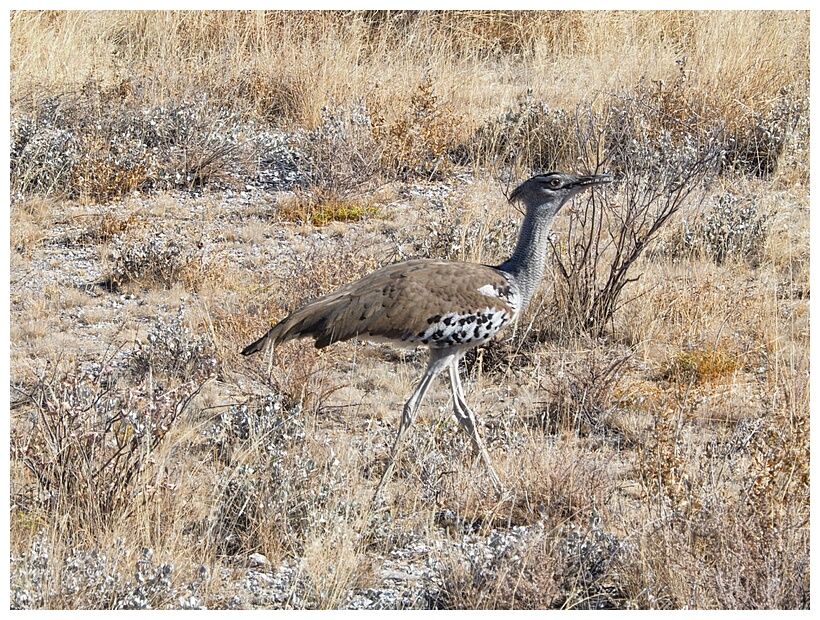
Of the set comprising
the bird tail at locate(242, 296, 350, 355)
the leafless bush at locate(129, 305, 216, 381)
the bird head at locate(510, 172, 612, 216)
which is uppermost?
the bird head at locate(510, 172, 612, 216)

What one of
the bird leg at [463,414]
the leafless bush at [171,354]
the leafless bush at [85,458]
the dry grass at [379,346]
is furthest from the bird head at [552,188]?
the leafless bush at [171,354]

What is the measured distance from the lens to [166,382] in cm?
627

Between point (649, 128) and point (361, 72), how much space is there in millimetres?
2754

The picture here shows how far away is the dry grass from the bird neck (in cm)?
67

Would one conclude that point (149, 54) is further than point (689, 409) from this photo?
Yes

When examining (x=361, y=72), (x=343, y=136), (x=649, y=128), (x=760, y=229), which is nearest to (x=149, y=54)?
(x=361, y=72)

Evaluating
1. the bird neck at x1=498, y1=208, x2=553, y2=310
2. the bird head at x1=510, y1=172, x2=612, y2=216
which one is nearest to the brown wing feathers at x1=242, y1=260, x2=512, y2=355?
the bird neck at x1=498, y1=208, x2=553, y2=310

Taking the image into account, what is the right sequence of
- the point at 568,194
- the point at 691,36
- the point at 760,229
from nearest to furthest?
the point at 568,194 → the point at 760,229 → the point at 691,36

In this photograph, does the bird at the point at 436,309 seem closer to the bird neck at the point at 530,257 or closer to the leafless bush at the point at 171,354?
the bird neck at the point at 530,257

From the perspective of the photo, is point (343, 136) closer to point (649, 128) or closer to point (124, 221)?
point (124, 221)

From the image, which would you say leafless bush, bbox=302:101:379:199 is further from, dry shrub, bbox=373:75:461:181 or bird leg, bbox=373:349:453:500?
bird leg, bbox=373:349:453:500

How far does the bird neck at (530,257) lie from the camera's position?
208 inches

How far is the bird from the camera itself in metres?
5.02

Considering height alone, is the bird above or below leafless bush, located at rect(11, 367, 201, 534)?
above
